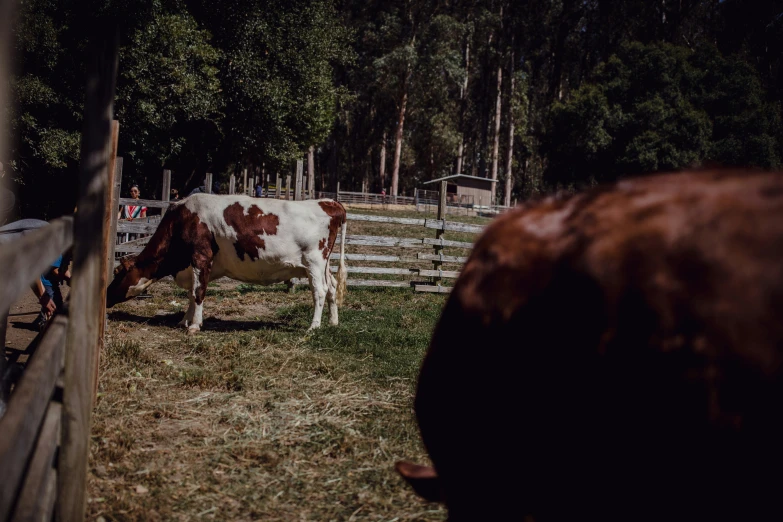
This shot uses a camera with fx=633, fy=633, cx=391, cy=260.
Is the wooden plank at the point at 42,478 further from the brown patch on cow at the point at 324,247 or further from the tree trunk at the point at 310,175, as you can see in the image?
the tree trunk at the point at 310,175

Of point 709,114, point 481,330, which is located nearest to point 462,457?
point 481,330

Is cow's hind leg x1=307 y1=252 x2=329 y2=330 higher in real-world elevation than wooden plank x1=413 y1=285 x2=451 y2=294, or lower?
higher

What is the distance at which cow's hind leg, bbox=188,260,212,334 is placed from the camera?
7426 millimetres

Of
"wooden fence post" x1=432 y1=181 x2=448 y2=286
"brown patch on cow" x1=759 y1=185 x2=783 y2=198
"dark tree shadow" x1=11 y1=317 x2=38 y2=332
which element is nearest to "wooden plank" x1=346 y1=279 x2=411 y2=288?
"wooden fence post" x1=432 y1=181 x2=448 y2=286

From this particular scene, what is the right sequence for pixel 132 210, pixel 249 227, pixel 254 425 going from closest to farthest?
pixel 254 425, pixel 249 227, pixel 132 210

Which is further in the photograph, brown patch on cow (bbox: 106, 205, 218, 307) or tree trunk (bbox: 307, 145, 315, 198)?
tree trunk (bbox: 307, 145, 315, 198)

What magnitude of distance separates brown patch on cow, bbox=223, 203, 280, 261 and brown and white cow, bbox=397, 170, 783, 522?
6454 millimetres

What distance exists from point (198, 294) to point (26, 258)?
5.88 meters

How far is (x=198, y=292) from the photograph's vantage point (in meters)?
7.53

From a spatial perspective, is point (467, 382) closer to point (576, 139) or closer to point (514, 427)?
point (514, 427)

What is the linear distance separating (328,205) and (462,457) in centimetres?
693

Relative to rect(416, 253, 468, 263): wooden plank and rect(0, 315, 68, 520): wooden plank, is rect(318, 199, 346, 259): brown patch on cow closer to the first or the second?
rect(416, 253, 468, 263): wooden plank

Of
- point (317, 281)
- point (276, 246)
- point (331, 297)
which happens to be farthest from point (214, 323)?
point (331, 297)

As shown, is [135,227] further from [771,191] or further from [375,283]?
[771,191]
